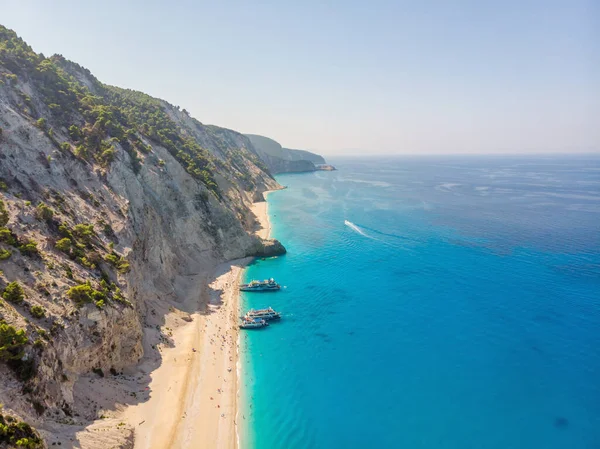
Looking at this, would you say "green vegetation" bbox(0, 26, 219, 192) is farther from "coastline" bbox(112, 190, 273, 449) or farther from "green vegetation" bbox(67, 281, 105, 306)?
"coastline" bbox(112, 190, 273, 449)

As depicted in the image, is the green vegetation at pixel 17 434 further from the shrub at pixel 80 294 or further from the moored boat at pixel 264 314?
the moored boat at pixel 264 314

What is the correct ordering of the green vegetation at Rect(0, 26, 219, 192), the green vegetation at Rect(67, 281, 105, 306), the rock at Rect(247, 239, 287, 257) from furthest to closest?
the rock at Rect(247, 239, 287, 257) < the green vegetation at Rect(0, 26, 219, 192) < the green vegetation at Rect(67, 281, 105, 306)

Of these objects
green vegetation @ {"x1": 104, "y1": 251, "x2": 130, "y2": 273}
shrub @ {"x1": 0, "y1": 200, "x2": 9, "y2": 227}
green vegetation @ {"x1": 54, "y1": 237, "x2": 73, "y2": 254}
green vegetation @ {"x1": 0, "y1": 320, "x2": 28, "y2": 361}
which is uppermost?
shrub @ {"x1": 0, "y1": 200, "x2": 9, "y2": 227}

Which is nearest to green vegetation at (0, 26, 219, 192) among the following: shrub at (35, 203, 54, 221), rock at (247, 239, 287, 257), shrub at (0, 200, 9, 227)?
shrub at (35, 203, 54, 221)

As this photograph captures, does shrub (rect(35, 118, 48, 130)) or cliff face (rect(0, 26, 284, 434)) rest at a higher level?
shrub (rect(35, 118, 48, 130))

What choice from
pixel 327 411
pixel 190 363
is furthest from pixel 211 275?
pixel 327 411

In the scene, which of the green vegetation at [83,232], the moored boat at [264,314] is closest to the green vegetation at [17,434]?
the green vegetation at [83,232]
